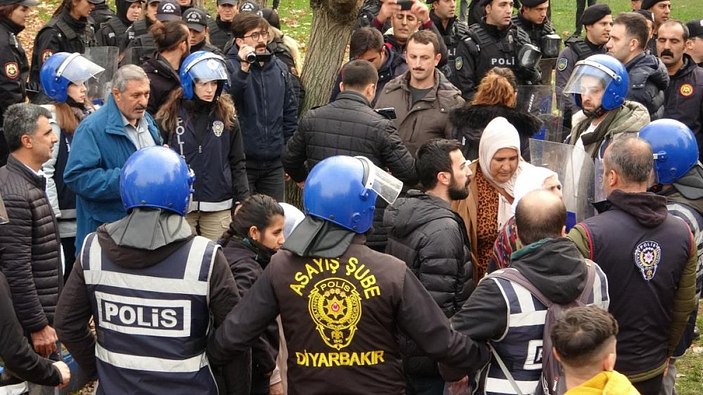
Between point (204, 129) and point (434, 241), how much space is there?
8.97ft

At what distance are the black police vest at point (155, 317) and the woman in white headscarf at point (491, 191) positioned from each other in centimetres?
223

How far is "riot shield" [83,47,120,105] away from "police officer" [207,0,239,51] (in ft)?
6.46

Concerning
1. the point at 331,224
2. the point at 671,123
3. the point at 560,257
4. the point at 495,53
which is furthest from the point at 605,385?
the point at 495,53

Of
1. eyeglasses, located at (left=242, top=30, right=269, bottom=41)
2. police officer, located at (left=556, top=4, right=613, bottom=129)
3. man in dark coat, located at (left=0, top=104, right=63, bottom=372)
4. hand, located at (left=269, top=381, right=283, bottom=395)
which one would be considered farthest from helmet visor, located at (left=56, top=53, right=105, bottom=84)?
police officer, located at (left=556, top=4, right=613, bottom=129)

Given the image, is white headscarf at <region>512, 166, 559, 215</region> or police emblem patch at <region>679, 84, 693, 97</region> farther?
police emblem patch at <region>679, 84, 693, 97</region>

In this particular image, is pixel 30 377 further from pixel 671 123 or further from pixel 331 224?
pixel 671 123

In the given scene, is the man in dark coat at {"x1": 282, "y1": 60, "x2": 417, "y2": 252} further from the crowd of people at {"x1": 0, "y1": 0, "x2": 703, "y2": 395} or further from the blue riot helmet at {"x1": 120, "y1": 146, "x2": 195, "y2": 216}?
the blue riot helmet at {"x1": 120, "y1": 146, "x2": 195, "y2": 216}

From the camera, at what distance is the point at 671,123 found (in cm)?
545

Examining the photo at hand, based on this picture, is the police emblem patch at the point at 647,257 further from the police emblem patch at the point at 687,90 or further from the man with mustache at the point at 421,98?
the police emblem patch at the point at 687,90

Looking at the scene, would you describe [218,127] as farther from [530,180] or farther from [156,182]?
[156,182]

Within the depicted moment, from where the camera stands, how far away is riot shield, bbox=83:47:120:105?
778 centimetres

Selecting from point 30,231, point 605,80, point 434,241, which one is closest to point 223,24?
point 605,80

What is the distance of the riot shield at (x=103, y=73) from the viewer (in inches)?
306

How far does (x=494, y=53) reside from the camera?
9.29 metres
